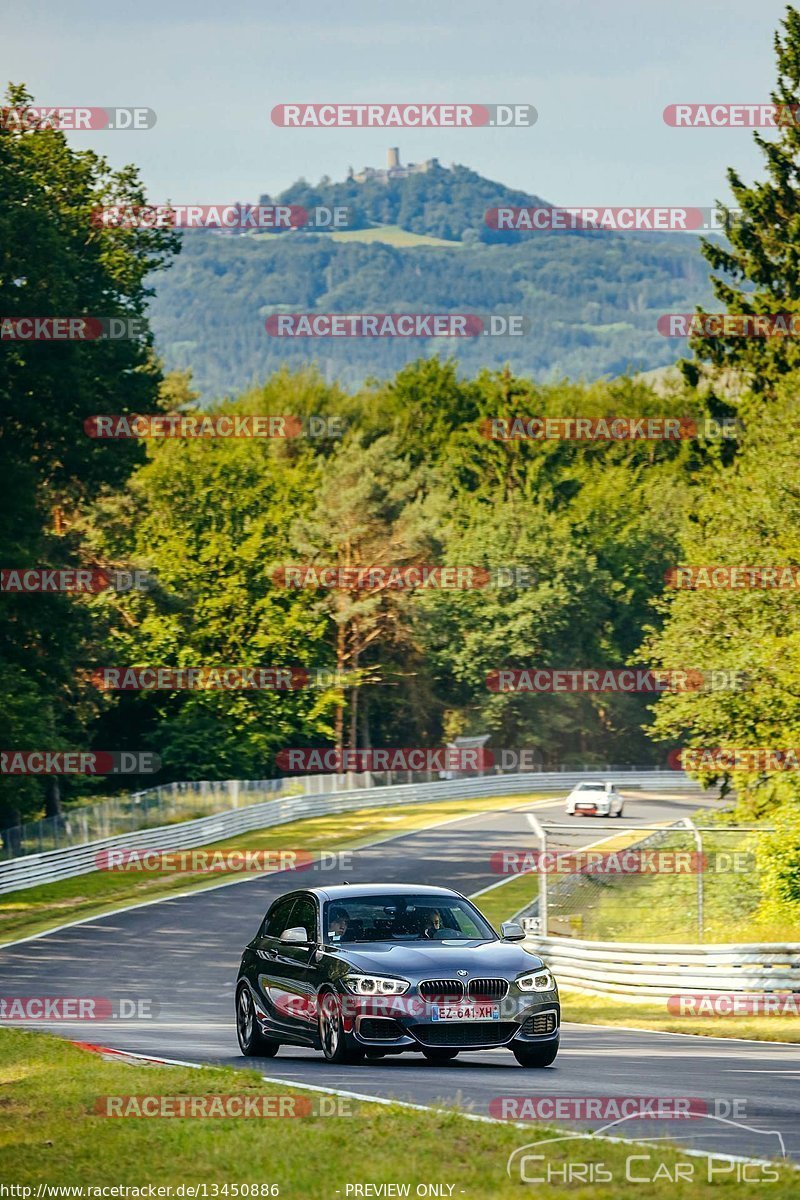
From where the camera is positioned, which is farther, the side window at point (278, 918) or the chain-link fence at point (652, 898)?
the chain-link fence at point (652, 898)

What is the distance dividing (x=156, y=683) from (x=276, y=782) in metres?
7.07

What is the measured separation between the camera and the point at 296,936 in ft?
49.2

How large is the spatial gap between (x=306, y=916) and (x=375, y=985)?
5.66ft

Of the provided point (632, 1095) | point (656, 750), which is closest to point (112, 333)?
point (632, 1095)

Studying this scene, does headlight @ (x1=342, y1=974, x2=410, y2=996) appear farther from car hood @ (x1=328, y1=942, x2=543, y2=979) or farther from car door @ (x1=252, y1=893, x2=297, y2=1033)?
car door @ (x1=252, y1=893, x2=297, y2=1033)

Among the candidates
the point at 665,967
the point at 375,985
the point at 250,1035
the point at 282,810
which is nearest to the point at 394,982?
the point at 375,985

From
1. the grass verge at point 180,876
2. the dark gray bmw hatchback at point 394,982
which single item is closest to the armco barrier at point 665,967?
the dark gray bmw hatchback at point 394,982

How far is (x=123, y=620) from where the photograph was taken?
6894 centimetres

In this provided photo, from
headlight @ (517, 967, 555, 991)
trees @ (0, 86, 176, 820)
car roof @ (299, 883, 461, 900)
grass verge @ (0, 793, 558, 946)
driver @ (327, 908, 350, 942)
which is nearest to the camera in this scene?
headlight @ (517, 967, 555, 991)

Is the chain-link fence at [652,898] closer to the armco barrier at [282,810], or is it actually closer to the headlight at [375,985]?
the headlight at [375,985]

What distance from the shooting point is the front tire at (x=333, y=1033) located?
13.9 m

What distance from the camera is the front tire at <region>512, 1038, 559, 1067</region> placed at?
550 inches

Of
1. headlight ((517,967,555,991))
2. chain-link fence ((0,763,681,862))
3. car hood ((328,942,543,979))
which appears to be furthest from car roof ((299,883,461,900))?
chain-link fence ((0,763,681,862))

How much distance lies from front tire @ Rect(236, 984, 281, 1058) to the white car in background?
4836 centimetres
